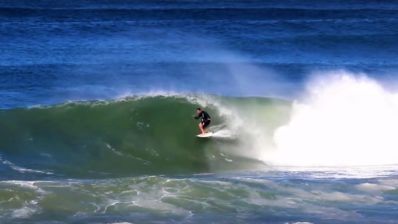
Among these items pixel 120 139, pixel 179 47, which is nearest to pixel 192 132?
pixel 120 139

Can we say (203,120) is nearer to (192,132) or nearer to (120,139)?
(192,132)

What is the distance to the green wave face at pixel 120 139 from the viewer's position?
24953 millimetres

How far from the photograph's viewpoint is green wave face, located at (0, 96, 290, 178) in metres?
25.0

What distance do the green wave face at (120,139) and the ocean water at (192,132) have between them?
0.06 m

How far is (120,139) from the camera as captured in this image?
27.1m

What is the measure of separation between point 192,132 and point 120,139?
245 cm

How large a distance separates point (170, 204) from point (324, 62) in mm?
32822

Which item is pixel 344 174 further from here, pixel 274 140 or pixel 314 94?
pixel 314 94

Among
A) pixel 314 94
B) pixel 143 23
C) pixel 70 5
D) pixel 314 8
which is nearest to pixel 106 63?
pixel 314 94

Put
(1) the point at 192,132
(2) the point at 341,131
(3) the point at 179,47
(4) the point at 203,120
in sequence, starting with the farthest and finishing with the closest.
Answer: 1. (3) the point at 179,47
2. (2) the point at 341,131
3. (1) the point at 192,132
4. (4) the point at 203,120

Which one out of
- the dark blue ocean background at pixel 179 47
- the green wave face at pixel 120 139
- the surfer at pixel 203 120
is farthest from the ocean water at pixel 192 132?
the surfer at pixel 203 120

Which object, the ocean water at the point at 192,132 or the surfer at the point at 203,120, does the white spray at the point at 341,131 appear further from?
the surfer at the point at 203,120

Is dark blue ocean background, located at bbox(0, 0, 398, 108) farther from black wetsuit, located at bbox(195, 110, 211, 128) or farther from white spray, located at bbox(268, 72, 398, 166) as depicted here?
black wetsuit, located at bbox(195, 110, 211, 128)

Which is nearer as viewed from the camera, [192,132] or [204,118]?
[204,118]
